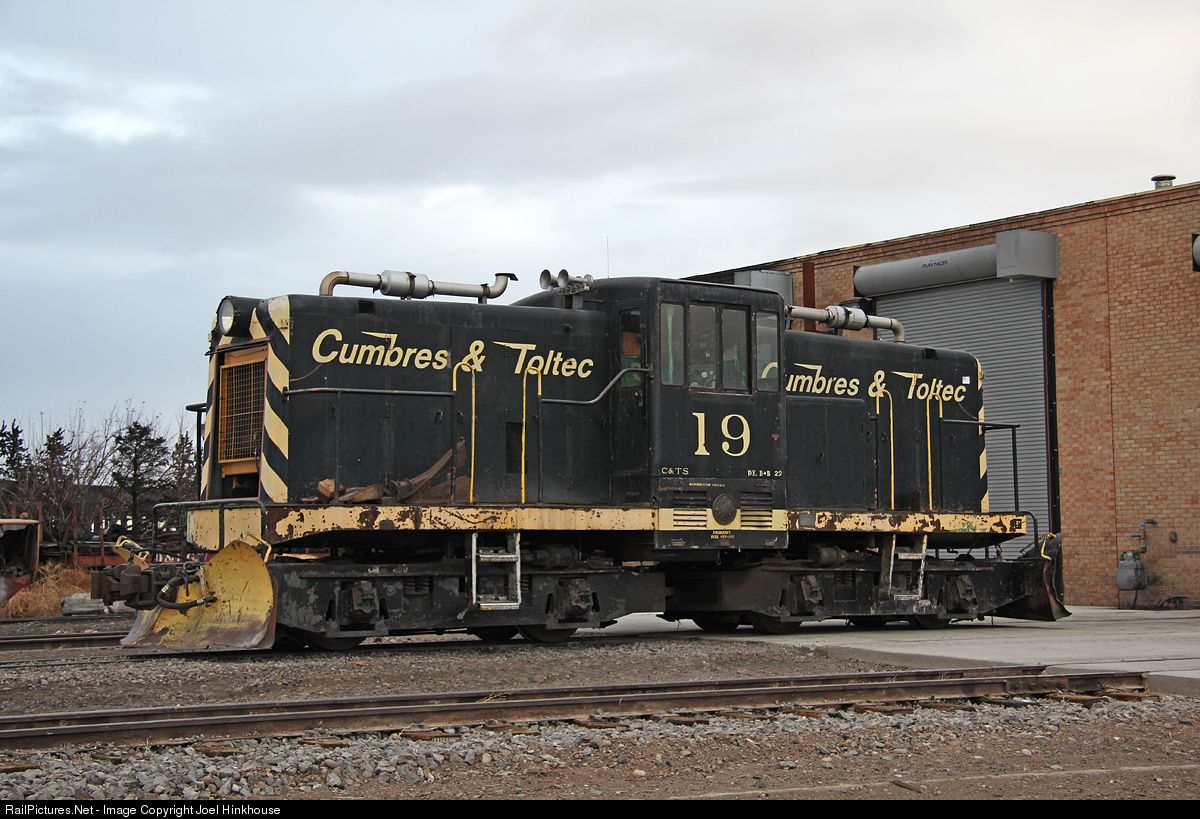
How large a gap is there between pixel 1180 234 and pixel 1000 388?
3.90 m

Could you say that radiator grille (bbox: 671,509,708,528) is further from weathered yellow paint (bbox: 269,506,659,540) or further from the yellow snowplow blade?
the yellow snowplow blade

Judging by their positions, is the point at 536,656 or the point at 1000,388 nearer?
the point at 536,656

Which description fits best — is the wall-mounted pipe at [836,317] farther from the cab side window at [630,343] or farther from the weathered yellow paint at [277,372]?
the weathered yellow paint at [277,372]

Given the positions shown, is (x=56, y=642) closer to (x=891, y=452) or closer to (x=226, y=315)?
(x=226, y=315)

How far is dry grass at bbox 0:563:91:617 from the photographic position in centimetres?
1877

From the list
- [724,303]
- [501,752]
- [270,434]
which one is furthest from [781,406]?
[501,752]

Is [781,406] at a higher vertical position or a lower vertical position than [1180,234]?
lower

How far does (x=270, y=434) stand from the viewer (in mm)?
11453

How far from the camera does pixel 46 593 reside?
63.6ft

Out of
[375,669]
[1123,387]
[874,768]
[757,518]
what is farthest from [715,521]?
[1123,387]

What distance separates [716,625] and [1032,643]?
3.81m

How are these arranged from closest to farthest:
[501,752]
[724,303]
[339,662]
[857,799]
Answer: [857,799] → [501,752] → [339,662] → [724,303]

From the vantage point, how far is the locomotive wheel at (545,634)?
500 inches

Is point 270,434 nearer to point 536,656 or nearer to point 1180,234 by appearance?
point 536,656
